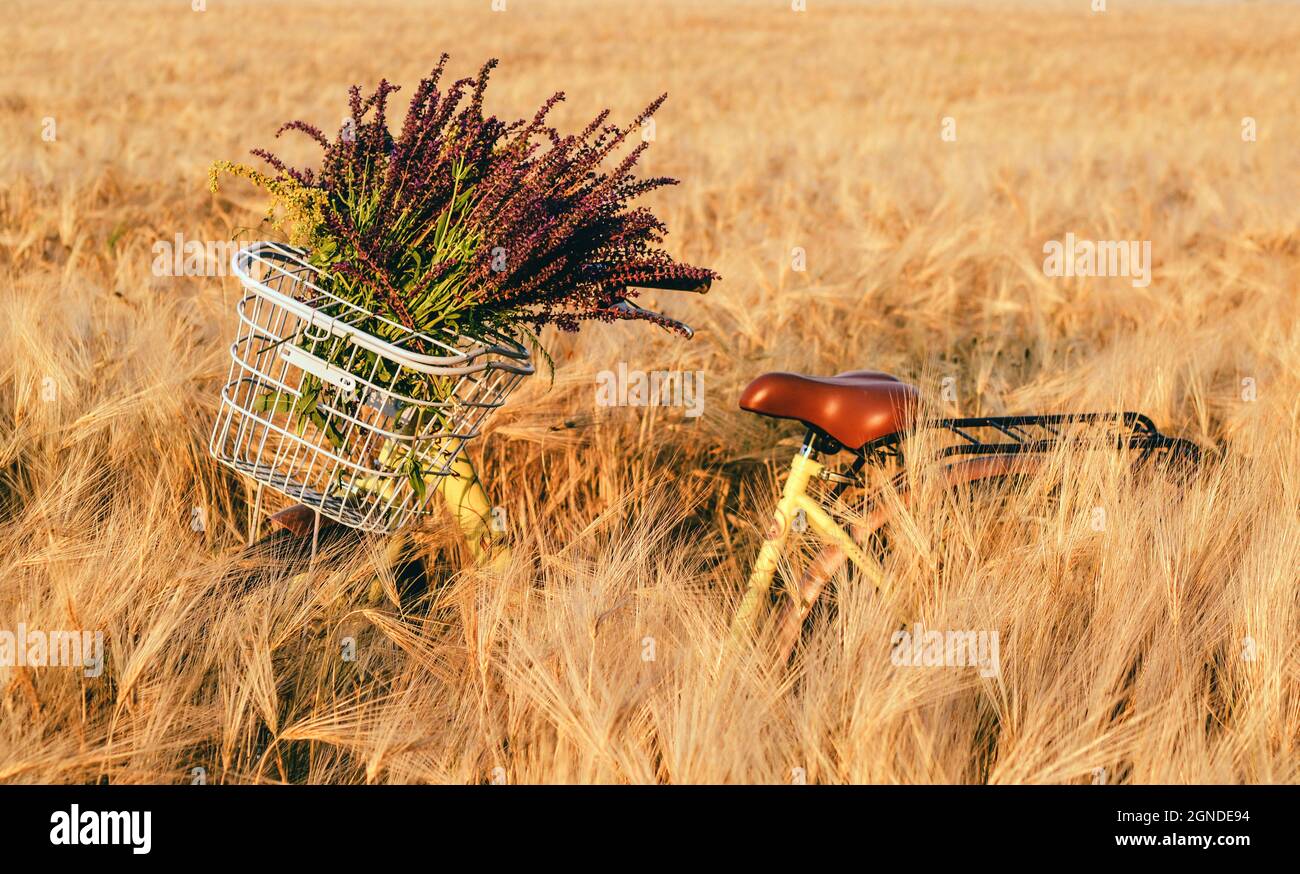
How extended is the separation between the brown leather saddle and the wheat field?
132 mm

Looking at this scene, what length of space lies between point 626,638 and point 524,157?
3.16ft

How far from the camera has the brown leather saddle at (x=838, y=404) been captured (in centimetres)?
241

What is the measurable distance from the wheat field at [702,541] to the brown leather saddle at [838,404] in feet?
0.43

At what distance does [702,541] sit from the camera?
3234 millimetres

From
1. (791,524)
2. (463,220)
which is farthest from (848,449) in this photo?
(463,220)

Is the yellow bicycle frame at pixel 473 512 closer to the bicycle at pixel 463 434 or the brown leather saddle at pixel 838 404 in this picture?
the bicycle at pixel 463 434

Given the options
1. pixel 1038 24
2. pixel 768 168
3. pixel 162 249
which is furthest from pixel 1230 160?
pixel 1038 24

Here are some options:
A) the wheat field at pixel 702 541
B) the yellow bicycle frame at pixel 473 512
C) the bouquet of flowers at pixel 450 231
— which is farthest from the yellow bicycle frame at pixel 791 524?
the yellow bicycle frame at pixel 473 512

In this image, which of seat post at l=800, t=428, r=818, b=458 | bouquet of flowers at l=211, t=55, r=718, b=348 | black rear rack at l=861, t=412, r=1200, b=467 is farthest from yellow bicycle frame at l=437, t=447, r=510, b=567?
black rear rack at l=861, t=412, r=1200, b=467

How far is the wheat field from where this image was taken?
2.06m

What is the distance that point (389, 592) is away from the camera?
249cm

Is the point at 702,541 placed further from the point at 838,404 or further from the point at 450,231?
the point at 450,231
